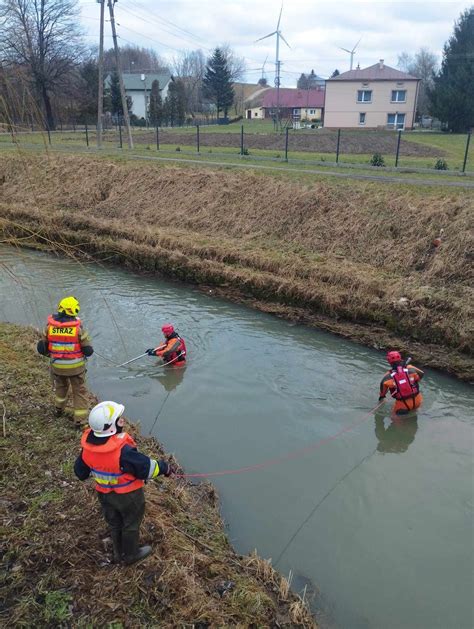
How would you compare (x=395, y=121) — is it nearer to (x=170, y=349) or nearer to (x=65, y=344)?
(x=170, y=349)

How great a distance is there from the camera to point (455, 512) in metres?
6.45

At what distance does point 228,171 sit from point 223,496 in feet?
57.6

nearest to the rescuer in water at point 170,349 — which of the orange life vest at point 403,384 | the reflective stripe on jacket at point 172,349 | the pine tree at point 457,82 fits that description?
the reflective stripe on jacket at point 172,349

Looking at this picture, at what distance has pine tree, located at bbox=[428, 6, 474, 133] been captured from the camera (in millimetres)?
42969

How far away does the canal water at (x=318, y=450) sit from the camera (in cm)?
549

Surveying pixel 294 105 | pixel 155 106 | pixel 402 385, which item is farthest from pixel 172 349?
pixel 294 105

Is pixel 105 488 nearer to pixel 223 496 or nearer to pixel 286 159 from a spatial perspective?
pixel 223 496

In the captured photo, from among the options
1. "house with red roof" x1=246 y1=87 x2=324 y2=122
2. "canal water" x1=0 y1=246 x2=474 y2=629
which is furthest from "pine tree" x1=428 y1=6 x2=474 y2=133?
"canal water" x1=0 y1=246 x2=474 y2=629

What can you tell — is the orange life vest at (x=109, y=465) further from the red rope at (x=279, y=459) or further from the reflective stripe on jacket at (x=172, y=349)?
the reflective stripe on jacket at (x=172, y=349)

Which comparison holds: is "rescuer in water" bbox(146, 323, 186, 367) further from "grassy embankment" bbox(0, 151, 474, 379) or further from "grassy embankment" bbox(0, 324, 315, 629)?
"grassy embankment" bbox(0, 324, 315, 629)

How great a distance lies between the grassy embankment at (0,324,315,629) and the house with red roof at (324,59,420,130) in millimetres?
49050

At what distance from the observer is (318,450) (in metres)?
7.63

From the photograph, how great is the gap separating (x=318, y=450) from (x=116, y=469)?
4184mm

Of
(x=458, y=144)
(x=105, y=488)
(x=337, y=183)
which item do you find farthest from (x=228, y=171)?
(x=458, y=144)
